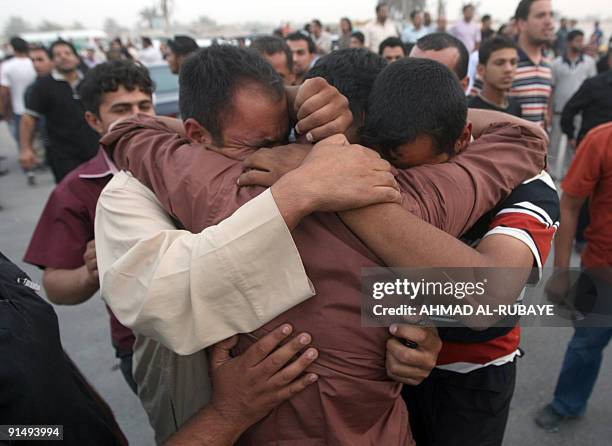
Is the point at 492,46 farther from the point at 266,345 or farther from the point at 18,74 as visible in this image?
the point at 18,74

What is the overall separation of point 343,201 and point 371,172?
0.09 meters

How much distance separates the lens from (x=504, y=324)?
1.30 metres

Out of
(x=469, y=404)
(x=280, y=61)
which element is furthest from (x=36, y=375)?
(x=280, y=61)

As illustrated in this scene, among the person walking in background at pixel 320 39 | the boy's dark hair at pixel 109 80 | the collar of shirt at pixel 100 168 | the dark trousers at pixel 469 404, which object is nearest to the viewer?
the dark trousers at pixel 469 404

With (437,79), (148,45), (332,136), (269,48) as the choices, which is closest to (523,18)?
(269,48)

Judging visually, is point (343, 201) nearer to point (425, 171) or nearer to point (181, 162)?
point (425, 171)

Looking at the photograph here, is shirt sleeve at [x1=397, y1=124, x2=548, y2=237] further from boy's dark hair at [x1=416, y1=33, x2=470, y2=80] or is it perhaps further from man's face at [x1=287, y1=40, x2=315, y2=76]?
man's face at [x1=287, y1=40, x2=315, y2=76]

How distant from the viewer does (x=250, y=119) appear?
114 centimetres

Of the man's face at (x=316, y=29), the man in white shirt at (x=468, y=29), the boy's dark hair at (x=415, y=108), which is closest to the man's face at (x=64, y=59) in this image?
the boy's dark hair at (x=415, y=108)

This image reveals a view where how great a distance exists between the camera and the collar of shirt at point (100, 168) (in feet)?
5.62

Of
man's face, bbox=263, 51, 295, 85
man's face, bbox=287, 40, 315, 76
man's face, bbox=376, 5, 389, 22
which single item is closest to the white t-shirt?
man's face, bbox=287, 40, 315, 76

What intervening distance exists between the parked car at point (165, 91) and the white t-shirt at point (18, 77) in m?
1.77

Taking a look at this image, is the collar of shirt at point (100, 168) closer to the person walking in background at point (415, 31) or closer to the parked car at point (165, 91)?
the parked car at point (165, 91)

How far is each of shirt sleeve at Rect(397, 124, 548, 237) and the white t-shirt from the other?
7451 mm
